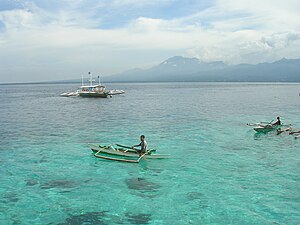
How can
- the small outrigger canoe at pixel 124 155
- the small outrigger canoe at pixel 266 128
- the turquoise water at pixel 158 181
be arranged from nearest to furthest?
the turquoise water at pixel 158 181
the small outrigger canoe at pixel 124 155
the small outrigger canoe at pixel 266 128

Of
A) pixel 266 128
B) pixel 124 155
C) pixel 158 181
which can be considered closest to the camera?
pixel 158 181

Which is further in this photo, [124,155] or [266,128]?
[266,128]

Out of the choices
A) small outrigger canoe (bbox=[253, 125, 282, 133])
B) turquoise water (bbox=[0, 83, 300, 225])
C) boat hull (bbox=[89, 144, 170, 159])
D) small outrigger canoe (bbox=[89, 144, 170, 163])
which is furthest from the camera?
small outrigger canoe (bbox=[253, 125, 282, 133])

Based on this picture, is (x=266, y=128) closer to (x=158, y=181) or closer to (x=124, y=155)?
(x=124, y=155)

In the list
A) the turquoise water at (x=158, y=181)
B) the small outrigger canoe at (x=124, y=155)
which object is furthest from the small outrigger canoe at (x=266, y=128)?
the small outrigger canoe at (x=124, y=155)

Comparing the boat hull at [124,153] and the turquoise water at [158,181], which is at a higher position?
the boat hull at [124,153]

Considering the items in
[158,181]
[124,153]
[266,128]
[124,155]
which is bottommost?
[158,181]

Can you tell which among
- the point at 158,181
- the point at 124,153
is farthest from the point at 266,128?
the point at 158,181

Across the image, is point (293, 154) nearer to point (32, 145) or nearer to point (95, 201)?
point (95, 201)

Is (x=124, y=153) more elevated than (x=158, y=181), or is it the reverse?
(x=124, y=153)

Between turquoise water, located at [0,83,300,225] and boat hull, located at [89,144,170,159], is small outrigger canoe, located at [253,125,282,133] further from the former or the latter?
boat hull, located at [89,144,170,159]

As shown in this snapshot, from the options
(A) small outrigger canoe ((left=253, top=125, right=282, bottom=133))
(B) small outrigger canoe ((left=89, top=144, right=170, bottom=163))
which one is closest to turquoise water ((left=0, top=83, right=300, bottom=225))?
(B) small outrigger canoe ((left=89, top=144, right=170, bottom=163))

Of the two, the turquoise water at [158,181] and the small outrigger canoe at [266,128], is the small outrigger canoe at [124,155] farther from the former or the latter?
the small outrigger canoe at [266,128]

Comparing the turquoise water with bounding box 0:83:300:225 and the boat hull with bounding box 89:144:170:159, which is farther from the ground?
the boat hull with bounding box 89:144:170:159
